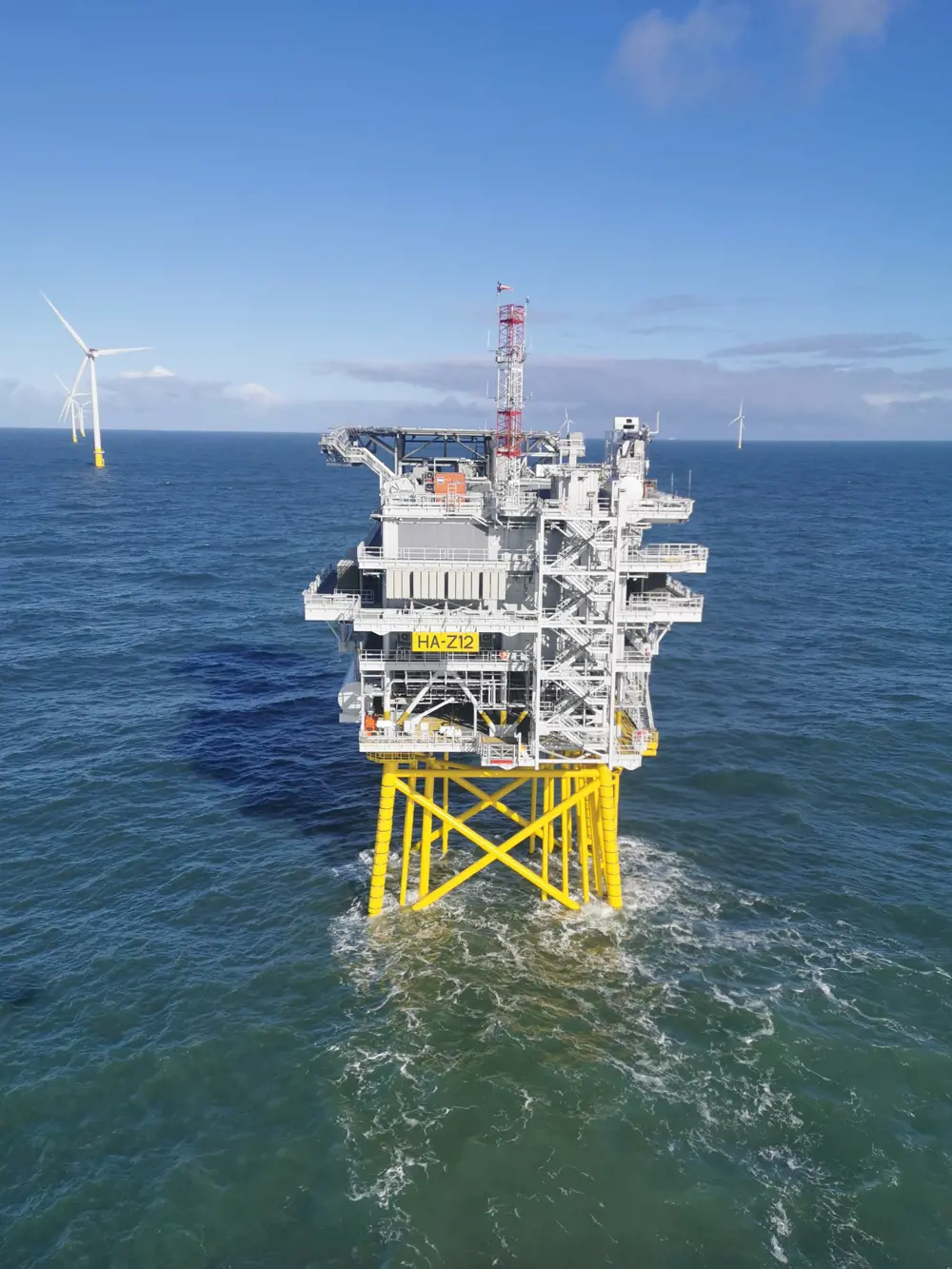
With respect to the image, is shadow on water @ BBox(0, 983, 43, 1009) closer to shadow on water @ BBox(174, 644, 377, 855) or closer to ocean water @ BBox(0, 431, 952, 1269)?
ocean water @ BBox(0, 431, 952, 1269)

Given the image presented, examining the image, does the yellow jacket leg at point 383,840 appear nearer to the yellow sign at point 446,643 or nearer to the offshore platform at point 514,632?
the offshore platform at point 514,632

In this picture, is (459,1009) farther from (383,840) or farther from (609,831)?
(609,831)

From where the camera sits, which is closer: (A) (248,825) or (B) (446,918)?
(B) (446,918)

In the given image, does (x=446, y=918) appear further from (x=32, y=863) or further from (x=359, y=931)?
(x=32, y=863)

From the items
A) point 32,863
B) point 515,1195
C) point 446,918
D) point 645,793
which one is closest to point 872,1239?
point 515,1195

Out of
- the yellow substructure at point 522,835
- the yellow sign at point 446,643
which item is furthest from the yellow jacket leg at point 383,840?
the yellow sign at point 446,643

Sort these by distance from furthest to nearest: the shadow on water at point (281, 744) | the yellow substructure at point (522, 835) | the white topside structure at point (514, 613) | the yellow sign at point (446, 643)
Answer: the shadow on water at point (281, 744) < the yellow substructure at point (522, 835) < the yellow sign at point (446, 643) < the white topside structure at point (514, 613)
